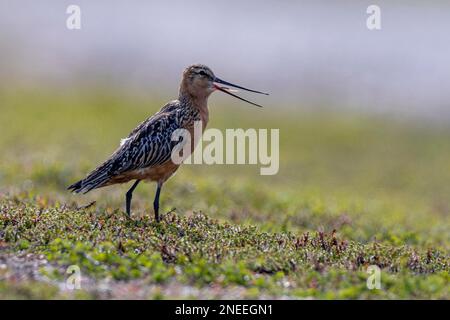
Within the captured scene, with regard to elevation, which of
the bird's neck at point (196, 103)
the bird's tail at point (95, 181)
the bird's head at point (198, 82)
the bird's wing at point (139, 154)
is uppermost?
the bird's head at point (198, 82)

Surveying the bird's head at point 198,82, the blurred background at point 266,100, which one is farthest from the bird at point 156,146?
the blurred background at point 266,100

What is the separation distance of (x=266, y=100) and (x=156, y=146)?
71.8 ft

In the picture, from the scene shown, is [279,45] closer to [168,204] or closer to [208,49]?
[208,49]

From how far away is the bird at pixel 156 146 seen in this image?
38.1ft

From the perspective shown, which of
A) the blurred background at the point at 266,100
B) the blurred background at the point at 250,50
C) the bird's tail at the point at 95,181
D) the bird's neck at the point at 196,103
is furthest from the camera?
the blurred background at the point at 250,50

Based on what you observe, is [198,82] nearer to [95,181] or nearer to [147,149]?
[147,149]

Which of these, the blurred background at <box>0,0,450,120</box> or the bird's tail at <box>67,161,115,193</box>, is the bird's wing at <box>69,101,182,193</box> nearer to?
the bird's tail at <box>67,161,115,193</box>

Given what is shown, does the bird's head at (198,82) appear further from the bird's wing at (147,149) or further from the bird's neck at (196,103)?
the bird's wing at (147,149)

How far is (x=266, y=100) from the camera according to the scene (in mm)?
33281

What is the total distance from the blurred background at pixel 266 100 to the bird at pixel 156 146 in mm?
1675

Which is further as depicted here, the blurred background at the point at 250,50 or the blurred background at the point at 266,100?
the blurred background at the point at 250,50

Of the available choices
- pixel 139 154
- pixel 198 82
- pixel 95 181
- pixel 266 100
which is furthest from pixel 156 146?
pixel 266 100

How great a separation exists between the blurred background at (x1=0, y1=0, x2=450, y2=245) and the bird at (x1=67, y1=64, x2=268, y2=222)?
5.50ft
